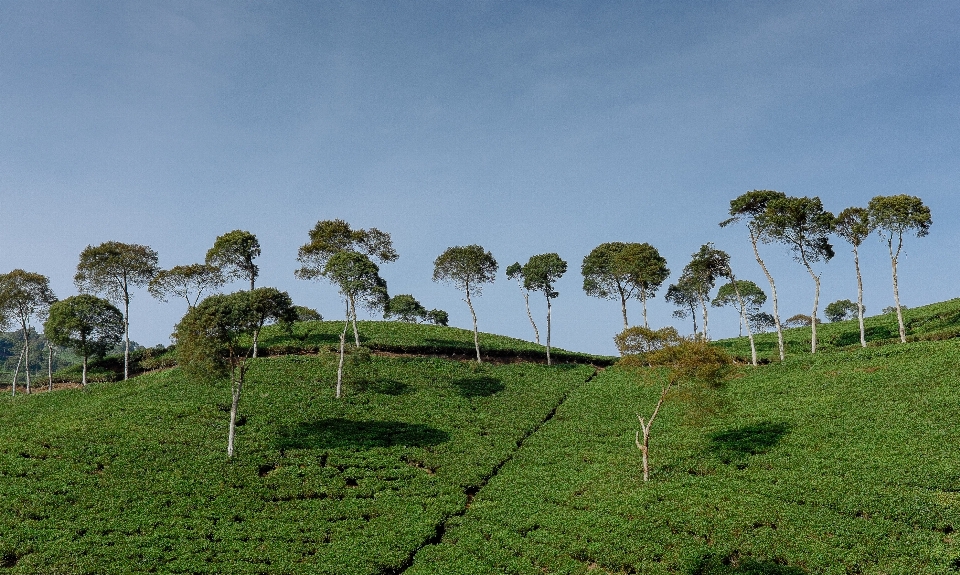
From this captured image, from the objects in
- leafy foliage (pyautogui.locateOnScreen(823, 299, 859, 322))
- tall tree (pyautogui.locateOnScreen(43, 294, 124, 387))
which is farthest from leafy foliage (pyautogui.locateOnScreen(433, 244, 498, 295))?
leafy foliage (pyautogui.locateOnScreen(823, 299, 859, 322))

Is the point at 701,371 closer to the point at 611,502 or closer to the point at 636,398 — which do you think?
the point at 611,502

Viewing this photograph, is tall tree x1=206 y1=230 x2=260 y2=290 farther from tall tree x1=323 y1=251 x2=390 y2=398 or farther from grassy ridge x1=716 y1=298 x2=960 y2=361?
grassy ridge x1=716 y1=298 x2=960 y2=361

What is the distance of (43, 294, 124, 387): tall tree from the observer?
61.6 m

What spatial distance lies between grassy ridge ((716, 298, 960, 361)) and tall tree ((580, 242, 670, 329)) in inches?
→ 464

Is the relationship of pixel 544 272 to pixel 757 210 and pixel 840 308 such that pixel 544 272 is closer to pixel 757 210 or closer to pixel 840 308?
pixel 757 210

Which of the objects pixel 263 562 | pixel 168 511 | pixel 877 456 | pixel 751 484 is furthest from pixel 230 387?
pixel 877 456

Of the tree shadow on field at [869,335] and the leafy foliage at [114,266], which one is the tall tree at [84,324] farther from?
the tree shadow on field at [869,335]

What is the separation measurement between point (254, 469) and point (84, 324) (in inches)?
1648

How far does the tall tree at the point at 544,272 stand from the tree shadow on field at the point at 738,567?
4531 cm

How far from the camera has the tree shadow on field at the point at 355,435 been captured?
38156 mm

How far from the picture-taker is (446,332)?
7581cm

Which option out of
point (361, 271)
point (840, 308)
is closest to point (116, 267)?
point (361, 271)

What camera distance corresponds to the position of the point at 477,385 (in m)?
52.8

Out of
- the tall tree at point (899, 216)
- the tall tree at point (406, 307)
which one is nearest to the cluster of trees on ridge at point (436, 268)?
the tall tree at point (899, 216)
